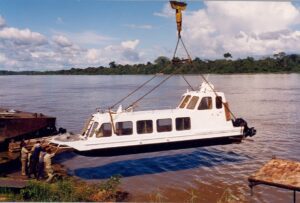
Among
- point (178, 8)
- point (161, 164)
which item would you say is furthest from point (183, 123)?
point (178, 8)

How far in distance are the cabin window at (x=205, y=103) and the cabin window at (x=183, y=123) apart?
2.93 feet

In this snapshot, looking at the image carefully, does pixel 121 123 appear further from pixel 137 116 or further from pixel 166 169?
pixel 166 169

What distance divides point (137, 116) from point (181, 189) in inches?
149

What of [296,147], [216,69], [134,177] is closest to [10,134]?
[134,177]

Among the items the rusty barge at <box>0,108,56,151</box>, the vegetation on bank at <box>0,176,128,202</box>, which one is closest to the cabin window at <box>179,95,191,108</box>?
the vegetation on bank at <box>0,176,128,202</box>

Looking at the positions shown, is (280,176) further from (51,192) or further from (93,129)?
(93,129)

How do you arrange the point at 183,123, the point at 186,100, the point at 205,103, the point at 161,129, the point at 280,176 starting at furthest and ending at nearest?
the point at 186,100 → the point at 205,103 → the point at 183,123 → the point at 161,129 → the point at 280,176

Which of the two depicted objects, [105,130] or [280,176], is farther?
[105,130]

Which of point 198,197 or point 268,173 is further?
point 198,197

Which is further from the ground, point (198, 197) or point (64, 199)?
point (64, 199)

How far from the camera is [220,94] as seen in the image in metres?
18.0

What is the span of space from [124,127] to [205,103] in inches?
156

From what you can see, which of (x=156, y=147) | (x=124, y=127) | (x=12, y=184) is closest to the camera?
(x=12, y=184)

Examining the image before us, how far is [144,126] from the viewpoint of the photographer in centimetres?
1644
